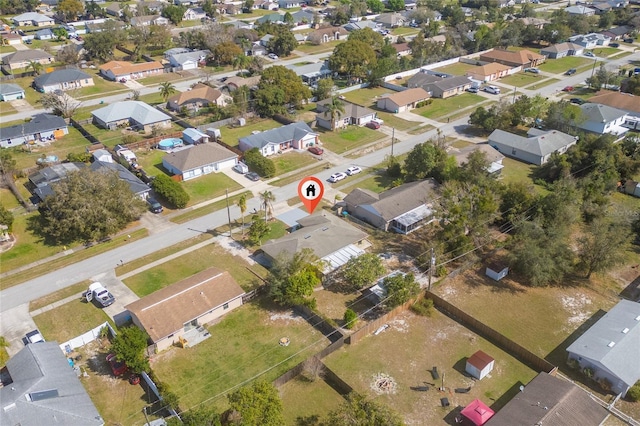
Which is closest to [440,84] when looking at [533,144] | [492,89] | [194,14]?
[492,89]

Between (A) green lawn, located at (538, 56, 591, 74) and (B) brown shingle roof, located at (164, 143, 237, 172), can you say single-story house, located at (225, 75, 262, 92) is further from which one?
(A) green lawn, located at (538, 56, 591, 74)

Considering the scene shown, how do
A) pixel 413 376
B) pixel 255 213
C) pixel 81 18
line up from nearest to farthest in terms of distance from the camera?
1. pixel 413 376
2. pixel 255 213
3. pixel 81 18

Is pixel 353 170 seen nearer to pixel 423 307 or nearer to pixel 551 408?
pixel 423 307

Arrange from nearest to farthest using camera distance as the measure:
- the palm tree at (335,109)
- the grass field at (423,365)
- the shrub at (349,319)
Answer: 1. the grass field at (423,365)
2. the shrub at (349,319)
3. the palm tree at (335,109)

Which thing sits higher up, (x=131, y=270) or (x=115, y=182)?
(x=115, y=182)

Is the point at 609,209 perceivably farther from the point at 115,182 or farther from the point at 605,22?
the point at 605,22

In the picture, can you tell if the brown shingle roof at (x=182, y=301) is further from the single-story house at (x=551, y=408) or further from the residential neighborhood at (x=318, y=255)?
the single-story house at (x=551, y=408)

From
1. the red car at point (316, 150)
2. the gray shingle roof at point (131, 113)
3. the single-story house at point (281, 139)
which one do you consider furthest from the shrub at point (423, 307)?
the gray shingle roof at point (131, 113)

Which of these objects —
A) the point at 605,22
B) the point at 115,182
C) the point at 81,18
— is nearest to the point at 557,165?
the point at 115,182
